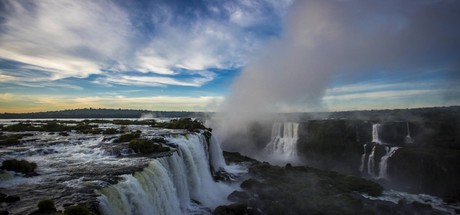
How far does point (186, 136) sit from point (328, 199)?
15917 mm

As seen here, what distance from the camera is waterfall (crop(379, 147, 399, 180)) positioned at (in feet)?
135

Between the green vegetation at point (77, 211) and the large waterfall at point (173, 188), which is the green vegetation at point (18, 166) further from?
the green vegetation at point (77, 211)

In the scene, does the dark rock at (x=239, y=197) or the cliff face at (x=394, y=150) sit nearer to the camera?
the dark rock at (x=239, y=197)

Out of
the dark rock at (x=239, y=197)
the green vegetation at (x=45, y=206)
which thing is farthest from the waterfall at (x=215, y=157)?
the green vegetation at (x=45, y=206)

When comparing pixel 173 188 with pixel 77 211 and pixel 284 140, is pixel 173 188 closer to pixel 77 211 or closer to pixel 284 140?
pixel 77 211

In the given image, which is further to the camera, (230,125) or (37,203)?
(230,125)

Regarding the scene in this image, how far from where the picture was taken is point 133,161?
61.9 ft

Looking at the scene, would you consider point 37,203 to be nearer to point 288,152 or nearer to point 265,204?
point 265,204

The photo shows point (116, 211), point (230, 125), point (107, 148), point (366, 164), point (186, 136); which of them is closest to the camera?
point (116, 211)

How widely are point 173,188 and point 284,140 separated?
43640 mm

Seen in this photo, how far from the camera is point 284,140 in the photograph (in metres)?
59.6

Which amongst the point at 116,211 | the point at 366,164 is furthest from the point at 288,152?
the point at 116,211

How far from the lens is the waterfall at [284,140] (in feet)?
189

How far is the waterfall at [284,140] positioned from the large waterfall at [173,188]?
2531 centimetres
